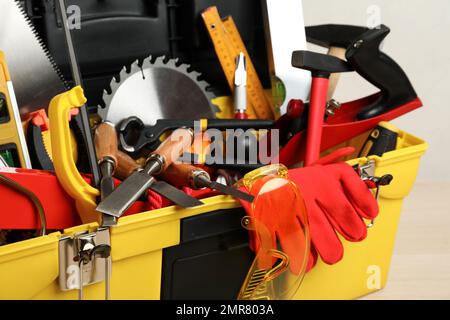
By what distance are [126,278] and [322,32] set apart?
1.57 ft

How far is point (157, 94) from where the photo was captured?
93 centimetres

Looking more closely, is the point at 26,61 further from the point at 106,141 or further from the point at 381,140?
the point at 381,140

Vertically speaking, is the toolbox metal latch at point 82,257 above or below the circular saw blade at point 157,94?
below

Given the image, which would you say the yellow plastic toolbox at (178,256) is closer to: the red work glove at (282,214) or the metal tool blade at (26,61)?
the red work glove at (282,214)

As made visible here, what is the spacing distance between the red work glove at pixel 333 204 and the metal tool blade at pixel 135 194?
0.14m

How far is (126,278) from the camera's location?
0.72 metres

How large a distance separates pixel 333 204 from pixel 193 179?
16 centimetres

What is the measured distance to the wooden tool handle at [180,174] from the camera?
76 cm

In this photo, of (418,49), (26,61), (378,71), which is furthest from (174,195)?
(418,49)

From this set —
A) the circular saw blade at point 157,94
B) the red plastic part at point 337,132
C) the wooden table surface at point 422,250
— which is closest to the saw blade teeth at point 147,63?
the circular saw blade at point 157,94

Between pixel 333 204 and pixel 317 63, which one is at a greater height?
pixel 317 63

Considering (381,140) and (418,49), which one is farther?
(418,49)
